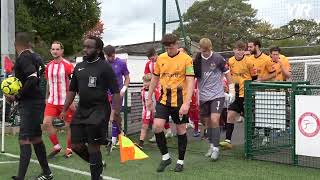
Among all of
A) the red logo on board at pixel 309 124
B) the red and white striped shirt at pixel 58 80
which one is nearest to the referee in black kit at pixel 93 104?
the red and white striped shirt at pixel 58 80

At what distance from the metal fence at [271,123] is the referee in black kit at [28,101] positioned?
3.44 meters

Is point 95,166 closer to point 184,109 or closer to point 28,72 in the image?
point 28,72

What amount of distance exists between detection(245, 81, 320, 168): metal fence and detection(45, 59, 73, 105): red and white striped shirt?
3030mm

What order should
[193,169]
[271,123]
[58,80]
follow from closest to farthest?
[193,169]
[271,123]
[58,80]

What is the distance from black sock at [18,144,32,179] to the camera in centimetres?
688

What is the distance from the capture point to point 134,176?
7.46 m

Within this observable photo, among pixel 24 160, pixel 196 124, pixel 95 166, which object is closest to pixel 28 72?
pixel 24 160

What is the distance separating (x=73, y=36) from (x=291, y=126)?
1261 inches

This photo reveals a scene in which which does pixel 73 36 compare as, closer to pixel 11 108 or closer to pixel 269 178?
pixel 11 108

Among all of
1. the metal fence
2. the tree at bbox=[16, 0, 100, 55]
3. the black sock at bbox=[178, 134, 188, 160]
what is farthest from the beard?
the tree at bbox=[16, 0, 100, 55]

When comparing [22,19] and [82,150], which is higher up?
[22,19]

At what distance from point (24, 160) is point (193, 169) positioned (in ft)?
8.21

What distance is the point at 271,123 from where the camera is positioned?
28.5 ft
